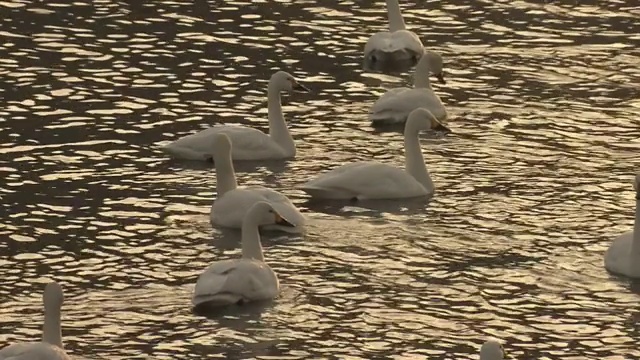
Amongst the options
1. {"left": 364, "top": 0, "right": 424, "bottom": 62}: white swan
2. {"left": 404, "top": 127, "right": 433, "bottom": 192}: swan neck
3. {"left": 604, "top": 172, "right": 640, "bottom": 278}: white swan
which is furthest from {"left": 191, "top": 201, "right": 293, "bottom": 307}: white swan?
{"left": 364, "top": 0, "right": 424, "bottom": 62}: white swan

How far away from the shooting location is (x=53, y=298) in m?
14.3

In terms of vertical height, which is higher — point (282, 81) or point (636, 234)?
point (282, 81)

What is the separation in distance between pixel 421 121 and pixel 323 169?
1.14 m

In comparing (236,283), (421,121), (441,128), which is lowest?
(236,283)

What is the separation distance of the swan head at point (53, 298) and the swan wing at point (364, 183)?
5052 millimetres

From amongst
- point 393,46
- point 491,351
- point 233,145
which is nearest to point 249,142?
point 233,145

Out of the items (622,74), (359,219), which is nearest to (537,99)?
(622,74)

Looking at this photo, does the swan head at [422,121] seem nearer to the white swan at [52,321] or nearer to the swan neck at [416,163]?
the swan neck at [416,163]

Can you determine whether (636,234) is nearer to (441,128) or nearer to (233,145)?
(441,128)

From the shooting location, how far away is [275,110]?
20891 millimetres

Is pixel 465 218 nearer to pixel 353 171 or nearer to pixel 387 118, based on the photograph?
pixel 353 171

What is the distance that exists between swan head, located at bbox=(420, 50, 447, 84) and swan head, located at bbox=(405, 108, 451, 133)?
2930 mm

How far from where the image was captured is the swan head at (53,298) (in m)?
14.2

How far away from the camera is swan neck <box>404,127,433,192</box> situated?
1950cm
